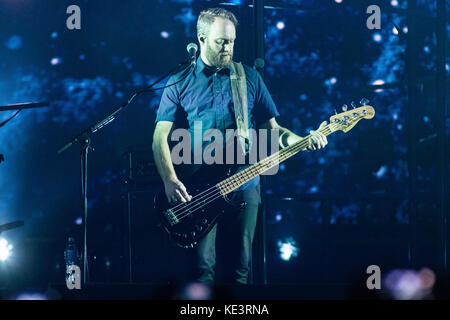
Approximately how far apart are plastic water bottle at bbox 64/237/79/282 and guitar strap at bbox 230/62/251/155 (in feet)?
5.10

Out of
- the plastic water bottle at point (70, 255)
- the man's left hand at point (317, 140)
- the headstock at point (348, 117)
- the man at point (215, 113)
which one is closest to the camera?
the man at point (215, 113)

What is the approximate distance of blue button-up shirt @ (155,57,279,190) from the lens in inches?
135

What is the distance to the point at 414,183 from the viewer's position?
392cm

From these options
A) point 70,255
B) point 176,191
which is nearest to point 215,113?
point 176,191

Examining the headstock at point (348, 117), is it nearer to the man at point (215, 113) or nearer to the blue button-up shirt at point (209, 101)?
the man at point (215, 113)

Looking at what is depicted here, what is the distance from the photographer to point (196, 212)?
332cm

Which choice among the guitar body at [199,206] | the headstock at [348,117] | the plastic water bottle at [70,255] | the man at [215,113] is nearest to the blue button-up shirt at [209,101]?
the man at [215,113]

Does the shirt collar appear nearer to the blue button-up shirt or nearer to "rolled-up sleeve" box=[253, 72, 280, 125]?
the blue button-up shirt

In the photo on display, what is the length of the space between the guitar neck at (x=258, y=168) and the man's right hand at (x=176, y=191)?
0.22 m

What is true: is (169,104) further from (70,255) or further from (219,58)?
(70,255)

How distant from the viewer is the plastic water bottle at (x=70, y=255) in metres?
3.78

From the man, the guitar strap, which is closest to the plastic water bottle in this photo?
the man

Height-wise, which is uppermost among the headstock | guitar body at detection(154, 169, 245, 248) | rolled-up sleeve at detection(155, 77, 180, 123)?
rolled-up sleeve at detection(155, 77, 180, 123)

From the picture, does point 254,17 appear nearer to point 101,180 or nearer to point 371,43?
point 371,43
